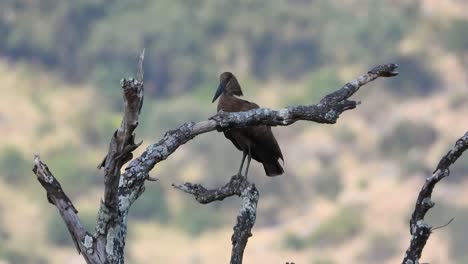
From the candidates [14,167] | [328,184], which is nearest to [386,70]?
[328,184]

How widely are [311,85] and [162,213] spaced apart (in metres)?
17.9

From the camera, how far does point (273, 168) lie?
40.4 feet

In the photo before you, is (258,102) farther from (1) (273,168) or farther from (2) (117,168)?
(2) (117,168)

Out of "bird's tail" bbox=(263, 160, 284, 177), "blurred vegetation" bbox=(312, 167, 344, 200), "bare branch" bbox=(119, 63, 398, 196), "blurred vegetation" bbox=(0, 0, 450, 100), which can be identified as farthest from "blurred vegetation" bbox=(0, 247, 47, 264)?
"bare branch" bbox=(119, 63, 398, 196)

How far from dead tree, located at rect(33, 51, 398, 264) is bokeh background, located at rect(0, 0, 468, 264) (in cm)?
4861

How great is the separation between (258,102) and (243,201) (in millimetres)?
80773

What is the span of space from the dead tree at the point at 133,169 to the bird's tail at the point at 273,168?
124 inches

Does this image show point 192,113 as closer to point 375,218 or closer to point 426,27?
point 375,218

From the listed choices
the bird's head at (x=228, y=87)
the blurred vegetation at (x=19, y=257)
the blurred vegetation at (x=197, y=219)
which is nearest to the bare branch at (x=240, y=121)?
the bird's head at (x=228, y=87)

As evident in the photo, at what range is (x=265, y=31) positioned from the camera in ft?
333

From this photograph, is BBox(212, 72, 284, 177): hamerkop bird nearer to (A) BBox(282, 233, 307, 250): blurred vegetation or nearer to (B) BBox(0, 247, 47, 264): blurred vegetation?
(B) BBox(0, 247, 47, 264): blurred vegetation

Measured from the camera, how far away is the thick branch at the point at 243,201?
26.0 feet

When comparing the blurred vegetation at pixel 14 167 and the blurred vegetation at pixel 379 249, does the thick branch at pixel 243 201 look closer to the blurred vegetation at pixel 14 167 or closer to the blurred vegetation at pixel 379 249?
the blurred vegetation at pixel 379 249

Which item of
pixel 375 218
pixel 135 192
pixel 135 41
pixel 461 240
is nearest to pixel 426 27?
pixel 135 41
